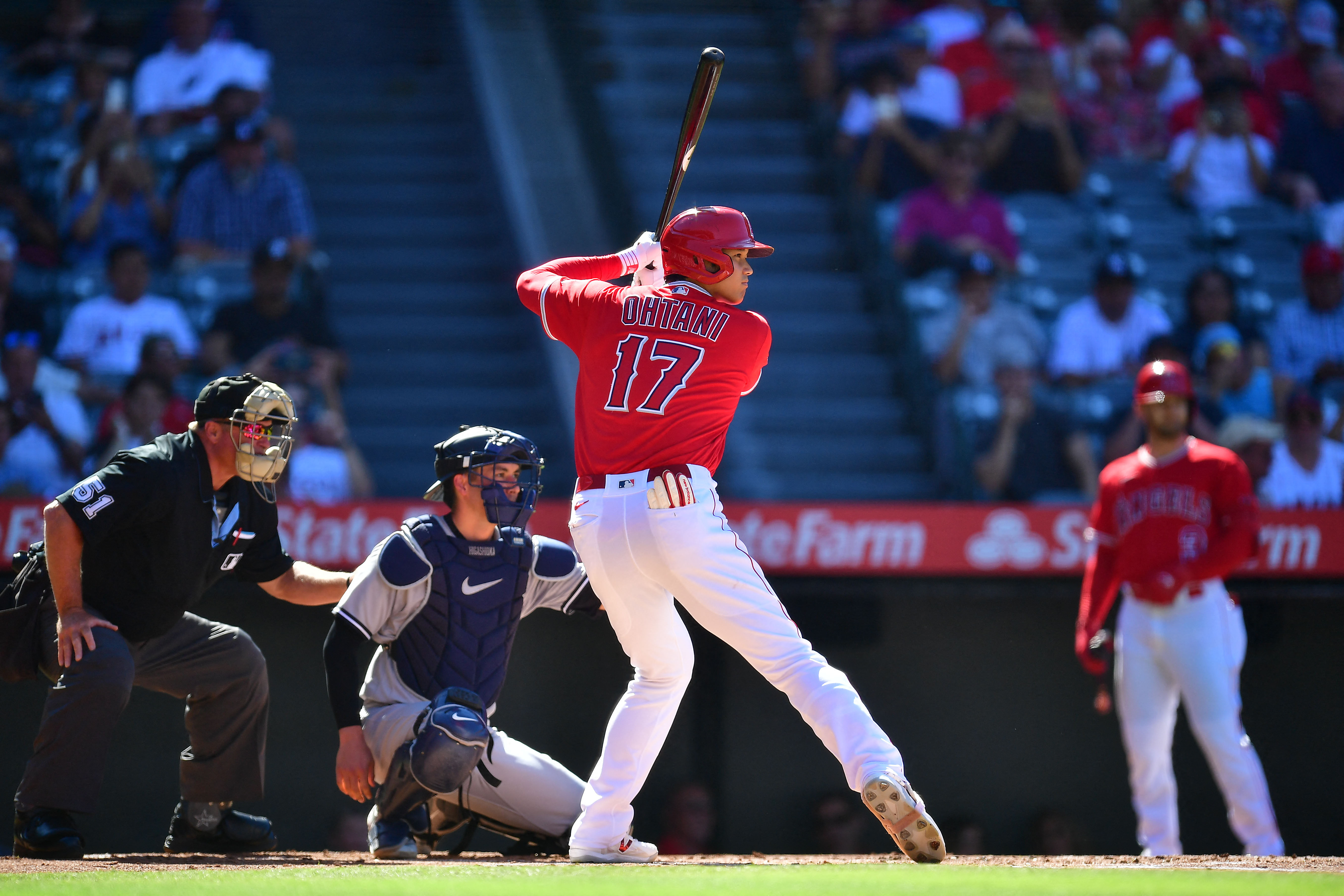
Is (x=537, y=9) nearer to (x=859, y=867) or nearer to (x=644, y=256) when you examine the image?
(x=644, y=256)

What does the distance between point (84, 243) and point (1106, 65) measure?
636 centimetres

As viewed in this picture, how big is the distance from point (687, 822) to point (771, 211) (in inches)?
170

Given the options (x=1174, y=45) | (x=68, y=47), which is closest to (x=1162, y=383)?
(x=1174, y=45)

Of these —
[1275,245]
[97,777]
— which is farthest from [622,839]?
[1275,245]

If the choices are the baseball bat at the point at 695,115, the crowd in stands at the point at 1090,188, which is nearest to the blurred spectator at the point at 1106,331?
the crowd in stands at the point at 1090,188

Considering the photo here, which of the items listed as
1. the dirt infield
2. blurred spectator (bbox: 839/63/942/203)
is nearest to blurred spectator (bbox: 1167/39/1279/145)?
blurred spectator (bbox: 839/63/942/203)

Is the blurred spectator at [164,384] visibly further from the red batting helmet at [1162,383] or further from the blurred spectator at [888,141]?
the blurred spectator at [888,141]

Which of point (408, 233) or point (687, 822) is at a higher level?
point (408, 233)

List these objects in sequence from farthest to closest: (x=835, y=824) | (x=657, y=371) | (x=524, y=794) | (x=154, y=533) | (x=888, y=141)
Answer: (x=888, y=141) < (x=835, y=824) < (x=524, y=794) < (x=154, y=533) < (x=657, y=371)

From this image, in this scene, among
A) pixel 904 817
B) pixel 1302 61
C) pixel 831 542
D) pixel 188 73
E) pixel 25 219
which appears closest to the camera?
pixel 904 817

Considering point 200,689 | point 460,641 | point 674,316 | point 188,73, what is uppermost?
point 188,73

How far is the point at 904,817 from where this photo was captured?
3.33 meters

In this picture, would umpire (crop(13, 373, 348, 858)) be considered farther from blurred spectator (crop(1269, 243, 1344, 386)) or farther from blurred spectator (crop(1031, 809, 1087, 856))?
blurred spectator (crop(1269, 243, 1344, 386))

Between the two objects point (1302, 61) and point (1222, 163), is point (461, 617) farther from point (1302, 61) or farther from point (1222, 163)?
point (1302, 61)
